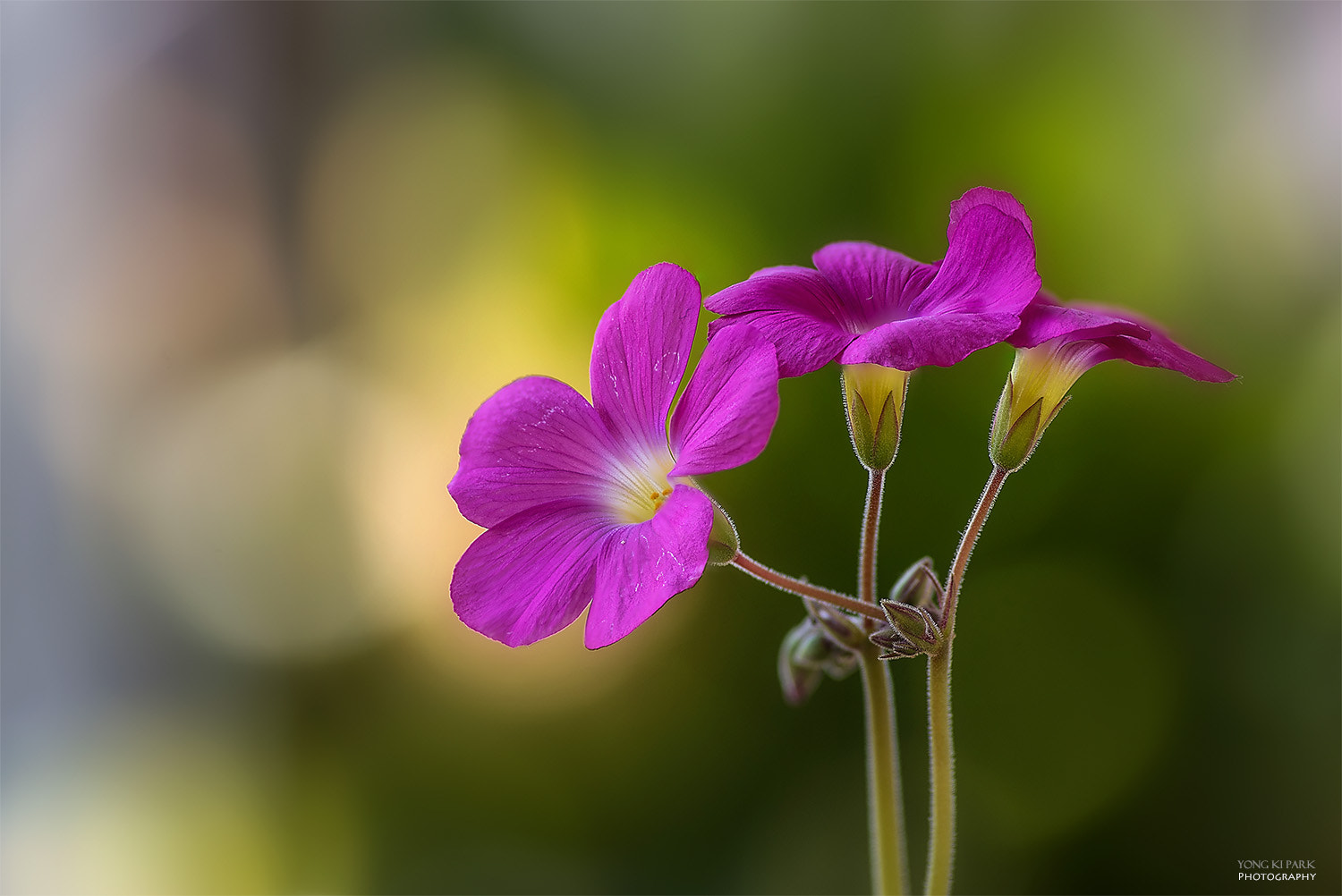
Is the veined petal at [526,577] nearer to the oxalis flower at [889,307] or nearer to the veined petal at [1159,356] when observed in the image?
the oxalis flower at [889,307]

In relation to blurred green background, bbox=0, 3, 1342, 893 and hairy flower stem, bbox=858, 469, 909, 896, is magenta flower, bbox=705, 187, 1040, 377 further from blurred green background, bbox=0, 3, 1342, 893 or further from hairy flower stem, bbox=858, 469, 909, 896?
blurred green background, bbox=0, 3, 1342, 893

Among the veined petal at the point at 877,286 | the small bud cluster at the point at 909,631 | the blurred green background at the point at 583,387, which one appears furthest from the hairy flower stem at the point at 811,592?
the blurred green background at the point at 583,387

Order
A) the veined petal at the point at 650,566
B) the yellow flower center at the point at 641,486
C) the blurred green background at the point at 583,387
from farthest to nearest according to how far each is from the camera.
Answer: the blurred green background at the point at 583,387 < the yellow flower center at the point at 641,486 < the veined petal at the point at 650,566

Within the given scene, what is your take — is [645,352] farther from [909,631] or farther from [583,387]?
[583,387]

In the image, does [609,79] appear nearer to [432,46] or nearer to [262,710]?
[432,46]

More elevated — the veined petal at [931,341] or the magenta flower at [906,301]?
the magenta flower at [906,301]

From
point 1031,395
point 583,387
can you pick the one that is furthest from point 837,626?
point 583,387

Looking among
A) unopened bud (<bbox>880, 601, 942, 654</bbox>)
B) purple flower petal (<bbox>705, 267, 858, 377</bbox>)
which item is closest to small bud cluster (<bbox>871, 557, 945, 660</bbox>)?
unopened bud (<bbox>880, 601, 942, 654</bbox>)

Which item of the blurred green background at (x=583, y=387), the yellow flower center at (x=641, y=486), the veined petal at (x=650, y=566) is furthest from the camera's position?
the blurred green background at (x=583, y=387)
